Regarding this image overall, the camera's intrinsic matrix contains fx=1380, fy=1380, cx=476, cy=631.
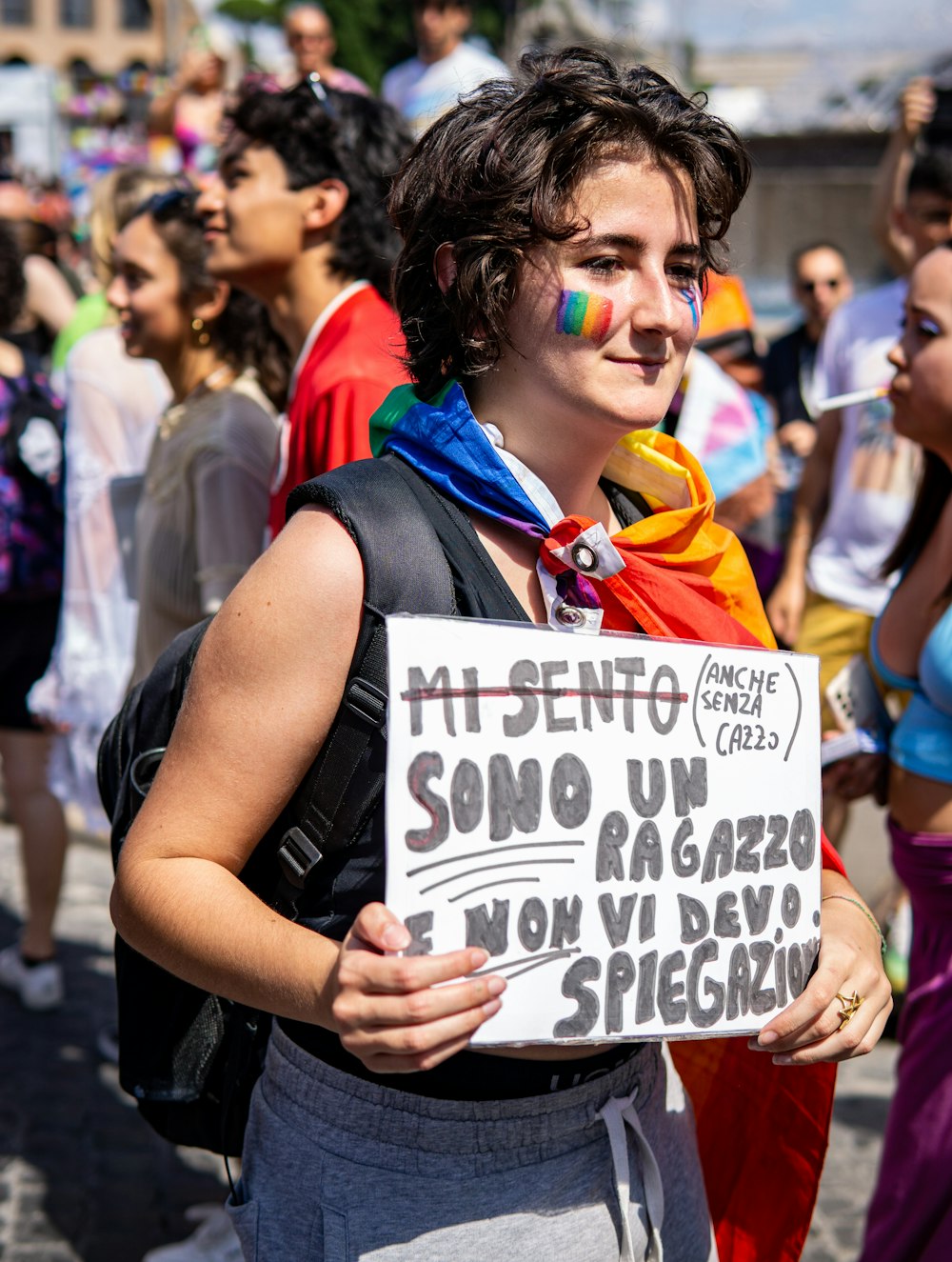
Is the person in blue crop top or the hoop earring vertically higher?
the hoop earring

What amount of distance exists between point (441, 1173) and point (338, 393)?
1.44 metres

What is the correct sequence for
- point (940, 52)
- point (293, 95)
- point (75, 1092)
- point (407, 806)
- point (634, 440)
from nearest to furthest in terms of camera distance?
point (407, 806), point (634, 440), point (293, 95), point (75, 1092), point (940, 52)

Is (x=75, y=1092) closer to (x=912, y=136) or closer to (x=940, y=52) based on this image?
(x=912, y=136)

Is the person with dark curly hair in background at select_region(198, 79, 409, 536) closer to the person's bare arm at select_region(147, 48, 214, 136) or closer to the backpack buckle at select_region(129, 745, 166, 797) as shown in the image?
the backpack buckle at select_region(129, 745, 166, 797)

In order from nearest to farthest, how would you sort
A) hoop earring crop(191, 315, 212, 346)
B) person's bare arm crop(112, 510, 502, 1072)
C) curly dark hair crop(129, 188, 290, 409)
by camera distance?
person's bare arm crop(112, 510, 502, 1072)
curly dark hair crop(129, 188, 290, 409)
hoop earring crop(191, 315, 212, 346)

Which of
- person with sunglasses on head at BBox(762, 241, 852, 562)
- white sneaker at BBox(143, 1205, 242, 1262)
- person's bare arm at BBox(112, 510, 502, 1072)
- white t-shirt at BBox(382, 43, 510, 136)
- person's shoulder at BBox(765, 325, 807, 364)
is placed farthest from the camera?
person's shoulder at BBox(765, 325, 807, 364)

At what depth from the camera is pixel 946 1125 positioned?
8.08 ft

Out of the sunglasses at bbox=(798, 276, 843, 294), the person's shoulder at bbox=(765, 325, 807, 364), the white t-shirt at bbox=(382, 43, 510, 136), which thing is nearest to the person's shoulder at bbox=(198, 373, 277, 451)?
the white t-shirt at bbox=(382, 43, 510, 136)

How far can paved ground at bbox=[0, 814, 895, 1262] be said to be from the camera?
322 centimetres

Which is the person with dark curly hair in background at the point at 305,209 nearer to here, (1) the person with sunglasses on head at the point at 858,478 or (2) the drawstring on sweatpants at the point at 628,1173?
(2) the drawstring on sweatpants at the point at 628,1173

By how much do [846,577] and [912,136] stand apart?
1.83 m

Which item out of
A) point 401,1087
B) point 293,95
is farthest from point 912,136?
point 401,1087

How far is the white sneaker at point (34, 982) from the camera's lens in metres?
4.31

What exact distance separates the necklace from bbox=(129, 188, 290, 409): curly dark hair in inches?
1.5
